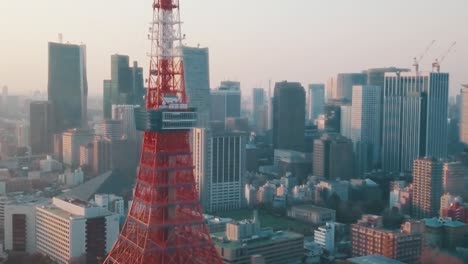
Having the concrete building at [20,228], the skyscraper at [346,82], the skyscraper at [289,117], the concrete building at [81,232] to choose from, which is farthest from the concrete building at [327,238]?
the skyscraper at [346,82]

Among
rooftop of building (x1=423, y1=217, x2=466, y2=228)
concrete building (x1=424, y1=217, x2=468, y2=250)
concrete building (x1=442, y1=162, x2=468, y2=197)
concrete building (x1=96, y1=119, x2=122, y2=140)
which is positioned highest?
concrete building (x1=96, y1=119, x2=122, y2=140)

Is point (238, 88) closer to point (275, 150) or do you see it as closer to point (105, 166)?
point (275, 150)

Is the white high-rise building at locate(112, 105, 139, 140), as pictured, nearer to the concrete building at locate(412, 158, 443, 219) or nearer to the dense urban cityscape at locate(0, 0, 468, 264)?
the dense urban cityscape at locate(0, 0, 468, 264)

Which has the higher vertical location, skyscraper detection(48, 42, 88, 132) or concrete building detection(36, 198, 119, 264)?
skyscraper detection(48, 42, 88, 132)

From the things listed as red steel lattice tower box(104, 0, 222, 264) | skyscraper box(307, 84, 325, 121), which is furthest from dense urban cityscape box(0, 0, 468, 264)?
skyscraper box(307, 84, 325, 121)

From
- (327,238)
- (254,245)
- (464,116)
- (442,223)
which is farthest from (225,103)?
(254,245)

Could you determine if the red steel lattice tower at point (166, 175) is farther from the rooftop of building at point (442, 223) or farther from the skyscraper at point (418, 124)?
the skyscraper at point (418, 124)
